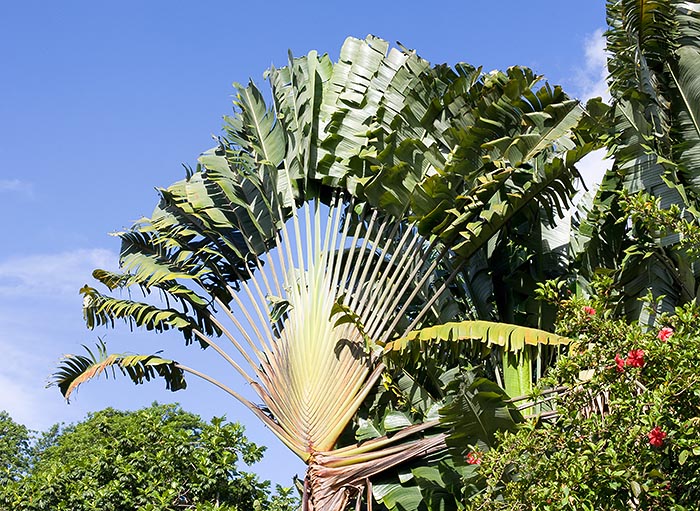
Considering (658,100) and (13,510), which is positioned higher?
(658,100)

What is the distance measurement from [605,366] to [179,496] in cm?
750

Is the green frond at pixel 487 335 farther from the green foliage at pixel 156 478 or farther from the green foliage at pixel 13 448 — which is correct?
the green foliage at pixel 13 448

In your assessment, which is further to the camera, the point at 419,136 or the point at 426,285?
the point at 426,285

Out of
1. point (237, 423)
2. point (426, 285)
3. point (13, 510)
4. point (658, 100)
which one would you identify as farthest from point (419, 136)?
point (13, 510)

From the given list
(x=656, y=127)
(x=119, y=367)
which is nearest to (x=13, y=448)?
(x=119, y=367)

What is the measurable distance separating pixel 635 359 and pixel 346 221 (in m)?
6.28

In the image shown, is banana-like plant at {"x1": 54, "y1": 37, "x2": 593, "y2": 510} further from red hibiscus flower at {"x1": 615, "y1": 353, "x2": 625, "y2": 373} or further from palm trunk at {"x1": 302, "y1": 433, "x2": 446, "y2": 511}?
red hibiscus flower at {"x1": 615, "y1": 353, "x2": 625, "y2": 373}

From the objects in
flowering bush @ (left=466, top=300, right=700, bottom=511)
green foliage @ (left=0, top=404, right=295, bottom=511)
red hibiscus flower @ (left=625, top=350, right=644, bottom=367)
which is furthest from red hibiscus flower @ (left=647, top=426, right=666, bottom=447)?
green foliage @ (left=0, top=404, right=295, bottom=511)

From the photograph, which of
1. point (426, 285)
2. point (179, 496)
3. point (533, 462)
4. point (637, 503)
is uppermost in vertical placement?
point (426, 285)

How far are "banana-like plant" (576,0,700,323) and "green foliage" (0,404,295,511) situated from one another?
18.8ft

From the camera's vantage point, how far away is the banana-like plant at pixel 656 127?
9.30 meters

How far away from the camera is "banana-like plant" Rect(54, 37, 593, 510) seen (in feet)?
32.3

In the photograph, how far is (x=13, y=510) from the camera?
39.9 ft

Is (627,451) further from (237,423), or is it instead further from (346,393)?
(237,423)
